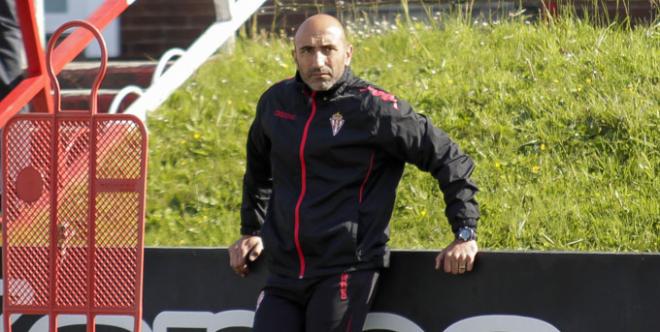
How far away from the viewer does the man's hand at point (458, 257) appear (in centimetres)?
482

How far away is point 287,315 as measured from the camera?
4.80m

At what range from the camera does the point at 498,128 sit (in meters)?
7.10

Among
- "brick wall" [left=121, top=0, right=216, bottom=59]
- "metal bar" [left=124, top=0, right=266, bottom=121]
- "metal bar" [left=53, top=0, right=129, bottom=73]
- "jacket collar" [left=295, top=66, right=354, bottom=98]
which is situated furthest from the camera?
"brick wall" [left=121, top=0, right=216, bottom=59]

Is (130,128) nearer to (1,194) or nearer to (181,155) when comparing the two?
(1,194)

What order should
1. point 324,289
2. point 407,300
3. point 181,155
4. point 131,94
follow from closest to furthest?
point 324,289 < point 407,300 < point 181,155 < point 131,94

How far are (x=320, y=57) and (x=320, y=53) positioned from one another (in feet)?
0.09

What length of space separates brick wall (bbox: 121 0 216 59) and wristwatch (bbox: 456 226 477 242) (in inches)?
230

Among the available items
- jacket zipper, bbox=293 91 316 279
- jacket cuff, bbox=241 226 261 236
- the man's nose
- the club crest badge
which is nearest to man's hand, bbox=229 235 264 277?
jacket cuff, bbox=241 226 261 236

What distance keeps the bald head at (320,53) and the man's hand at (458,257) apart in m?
0.75

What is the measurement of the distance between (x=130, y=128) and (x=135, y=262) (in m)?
0.54

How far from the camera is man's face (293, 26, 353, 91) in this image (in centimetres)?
480

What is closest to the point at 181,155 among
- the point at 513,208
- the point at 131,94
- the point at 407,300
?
the point at 131,94

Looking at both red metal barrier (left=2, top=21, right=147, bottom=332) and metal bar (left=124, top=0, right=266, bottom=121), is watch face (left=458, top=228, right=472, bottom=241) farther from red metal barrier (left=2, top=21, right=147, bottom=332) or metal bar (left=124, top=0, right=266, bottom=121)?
metal bar (left=124, top=0, right=266, bottom=121)

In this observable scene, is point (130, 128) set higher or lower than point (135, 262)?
higher
